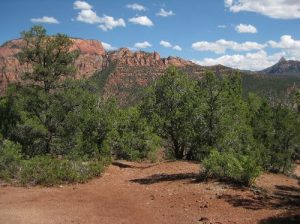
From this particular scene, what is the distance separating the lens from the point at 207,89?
2108 cm

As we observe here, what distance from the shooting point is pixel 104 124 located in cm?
2638

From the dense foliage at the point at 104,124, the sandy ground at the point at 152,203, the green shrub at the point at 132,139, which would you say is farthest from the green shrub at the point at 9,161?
the green shrub at the point at 132,139

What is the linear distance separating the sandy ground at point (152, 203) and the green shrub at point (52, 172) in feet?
1.88

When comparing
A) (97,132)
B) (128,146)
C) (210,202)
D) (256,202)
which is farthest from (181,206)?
(128,146)

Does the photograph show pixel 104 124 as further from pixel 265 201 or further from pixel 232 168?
pixel 265 201

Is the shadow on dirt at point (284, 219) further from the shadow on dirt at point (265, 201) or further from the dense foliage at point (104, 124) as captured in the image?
the dense foliage at point (104, 124)

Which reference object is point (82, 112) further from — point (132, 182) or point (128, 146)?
point (132, 182)

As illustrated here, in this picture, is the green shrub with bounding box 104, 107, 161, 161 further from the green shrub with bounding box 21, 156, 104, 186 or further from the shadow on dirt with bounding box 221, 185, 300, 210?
the shadow on dirt with bounding box 221, 185, 300, 210

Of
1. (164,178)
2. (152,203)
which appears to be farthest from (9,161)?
(152,203)

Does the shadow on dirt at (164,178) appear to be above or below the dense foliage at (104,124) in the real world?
below

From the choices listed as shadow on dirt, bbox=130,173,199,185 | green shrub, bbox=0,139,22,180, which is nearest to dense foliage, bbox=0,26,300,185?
green shrub, bbox=0,139,22,180

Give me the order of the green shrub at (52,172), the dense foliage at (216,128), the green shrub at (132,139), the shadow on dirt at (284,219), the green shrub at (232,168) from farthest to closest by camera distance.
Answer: the green shrub at (132,139) → the green shrub at (52,172) → the dense foliage at (216,128) → the green shrub at (232,168) → the shadow on dirt at (284,219)

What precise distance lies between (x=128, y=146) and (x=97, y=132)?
12.2 feet

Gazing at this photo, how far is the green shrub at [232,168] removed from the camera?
16938 mm
